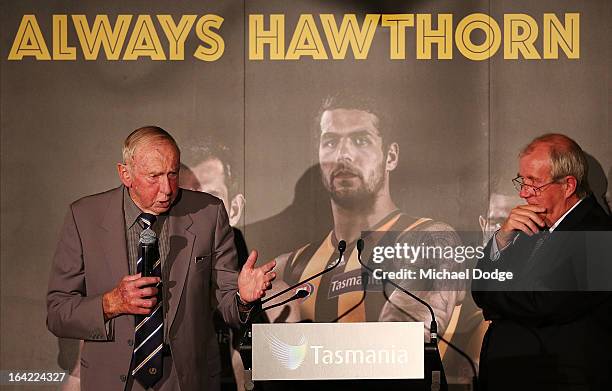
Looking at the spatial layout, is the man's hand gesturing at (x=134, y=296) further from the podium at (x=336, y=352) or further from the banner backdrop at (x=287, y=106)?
the banner backdrop at (x=287, y=106)

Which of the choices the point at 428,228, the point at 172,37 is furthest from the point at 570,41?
the point at 172,37

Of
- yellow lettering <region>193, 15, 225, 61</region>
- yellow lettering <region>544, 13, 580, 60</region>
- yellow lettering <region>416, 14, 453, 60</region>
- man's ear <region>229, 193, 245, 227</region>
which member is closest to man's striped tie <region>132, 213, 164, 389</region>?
man's ear <region>229, 193, 245, 227</region>

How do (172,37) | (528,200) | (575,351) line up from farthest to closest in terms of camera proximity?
Answer: (172,37), (528,200), (575,351)

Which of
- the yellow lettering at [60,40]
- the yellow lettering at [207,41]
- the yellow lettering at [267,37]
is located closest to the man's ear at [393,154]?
the yellow lettering at [267,37]

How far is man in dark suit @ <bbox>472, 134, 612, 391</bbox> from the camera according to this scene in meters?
4.47

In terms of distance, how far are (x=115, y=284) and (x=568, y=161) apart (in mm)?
2402

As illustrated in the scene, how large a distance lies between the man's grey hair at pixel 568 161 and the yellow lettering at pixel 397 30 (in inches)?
35.4

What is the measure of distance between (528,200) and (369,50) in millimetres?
1216

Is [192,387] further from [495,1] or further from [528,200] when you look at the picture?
[495,1]

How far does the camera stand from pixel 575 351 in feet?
14.6

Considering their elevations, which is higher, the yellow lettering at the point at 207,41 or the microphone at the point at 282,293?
the yellow lettering at the point at 207,41

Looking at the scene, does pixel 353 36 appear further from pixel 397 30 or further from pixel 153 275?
pixel 153 275

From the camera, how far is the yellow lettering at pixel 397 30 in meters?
5.06

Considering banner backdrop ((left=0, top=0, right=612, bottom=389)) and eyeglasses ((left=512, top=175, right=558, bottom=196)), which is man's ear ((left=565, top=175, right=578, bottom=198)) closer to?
eyeglasses ((left=512, top=175, right=558, bottom=196))
